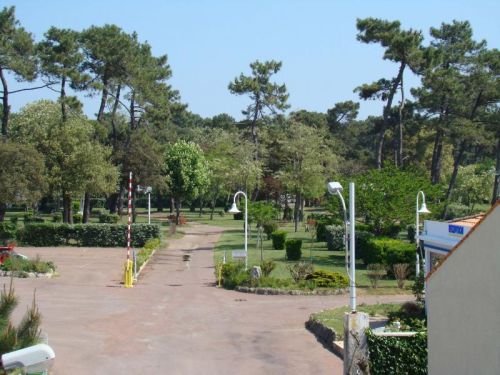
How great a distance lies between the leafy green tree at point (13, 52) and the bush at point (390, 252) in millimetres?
27873

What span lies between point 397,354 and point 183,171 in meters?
49.6

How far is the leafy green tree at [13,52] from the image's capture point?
48094 mm

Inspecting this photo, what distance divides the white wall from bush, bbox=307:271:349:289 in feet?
55.0

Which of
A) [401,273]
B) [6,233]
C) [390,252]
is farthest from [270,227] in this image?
[401,273]

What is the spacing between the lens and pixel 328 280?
27719 millimetres

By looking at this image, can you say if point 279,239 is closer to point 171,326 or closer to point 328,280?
point 328,280

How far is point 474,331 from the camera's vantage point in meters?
9.20

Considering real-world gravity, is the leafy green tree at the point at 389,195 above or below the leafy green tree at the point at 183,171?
below

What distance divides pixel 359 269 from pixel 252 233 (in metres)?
21.9

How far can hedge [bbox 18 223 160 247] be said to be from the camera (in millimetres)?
45188

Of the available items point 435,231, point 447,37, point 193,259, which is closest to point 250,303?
point 435,231

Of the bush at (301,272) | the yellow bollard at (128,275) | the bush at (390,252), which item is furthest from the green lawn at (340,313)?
the yellow bollard at (128,275)

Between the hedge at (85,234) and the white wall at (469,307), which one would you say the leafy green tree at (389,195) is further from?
the white wall at (469,307)

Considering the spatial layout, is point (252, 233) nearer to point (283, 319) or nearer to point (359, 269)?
point (359, 269)
